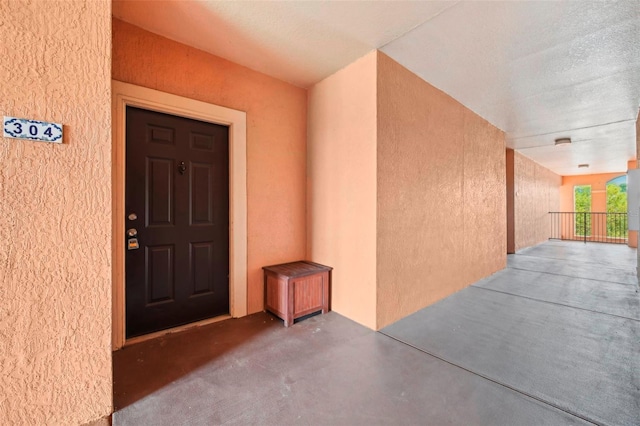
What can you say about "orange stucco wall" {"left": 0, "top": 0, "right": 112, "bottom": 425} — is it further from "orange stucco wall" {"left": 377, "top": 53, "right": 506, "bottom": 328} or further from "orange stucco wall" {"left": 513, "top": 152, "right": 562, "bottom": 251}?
"orange stucco wall" {"left": 513, "top": 152, "right": 562, "bottom": 251}

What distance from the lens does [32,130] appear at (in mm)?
1339

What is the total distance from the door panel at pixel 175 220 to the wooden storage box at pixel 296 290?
0.47 meters

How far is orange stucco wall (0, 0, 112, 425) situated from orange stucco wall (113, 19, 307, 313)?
78 centimetres

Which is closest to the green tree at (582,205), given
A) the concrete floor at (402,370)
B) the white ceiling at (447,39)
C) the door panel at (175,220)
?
the white ceiling at (447,39)

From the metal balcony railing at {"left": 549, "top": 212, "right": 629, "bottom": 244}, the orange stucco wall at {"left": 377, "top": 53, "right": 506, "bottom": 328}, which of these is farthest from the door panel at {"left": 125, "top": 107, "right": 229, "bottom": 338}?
the metal balcony railing at {"left": 549, "top": 212, "right": 629, "bottom": 244}

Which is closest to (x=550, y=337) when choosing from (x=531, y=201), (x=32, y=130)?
(x=32, y=130)

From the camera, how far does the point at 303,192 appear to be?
10.9 feet

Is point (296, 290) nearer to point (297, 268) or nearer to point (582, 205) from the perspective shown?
point (297, 268)

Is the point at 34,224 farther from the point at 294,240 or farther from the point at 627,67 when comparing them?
the point at 627,67

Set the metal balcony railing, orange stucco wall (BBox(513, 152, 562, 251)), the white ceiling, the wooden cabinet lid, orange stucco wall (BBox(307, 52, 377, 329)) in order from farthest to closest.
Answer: the metal balcony railing, orange stucco wall (BBox(513, 152, 562, 251)), the wooden cabinet lid, orange stucco wall (BBox(307, 52, 377, 329)), the white ceiling

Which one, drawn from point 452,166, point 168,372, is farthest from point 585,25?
point 168,372

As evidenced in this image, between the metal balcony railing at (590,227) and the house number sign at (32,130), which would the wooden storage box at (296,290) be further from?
the metal balcony railing at (590,227)

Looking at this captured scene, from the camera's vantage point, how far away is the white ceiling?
200 cm

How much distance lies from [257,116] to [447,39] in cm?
193
